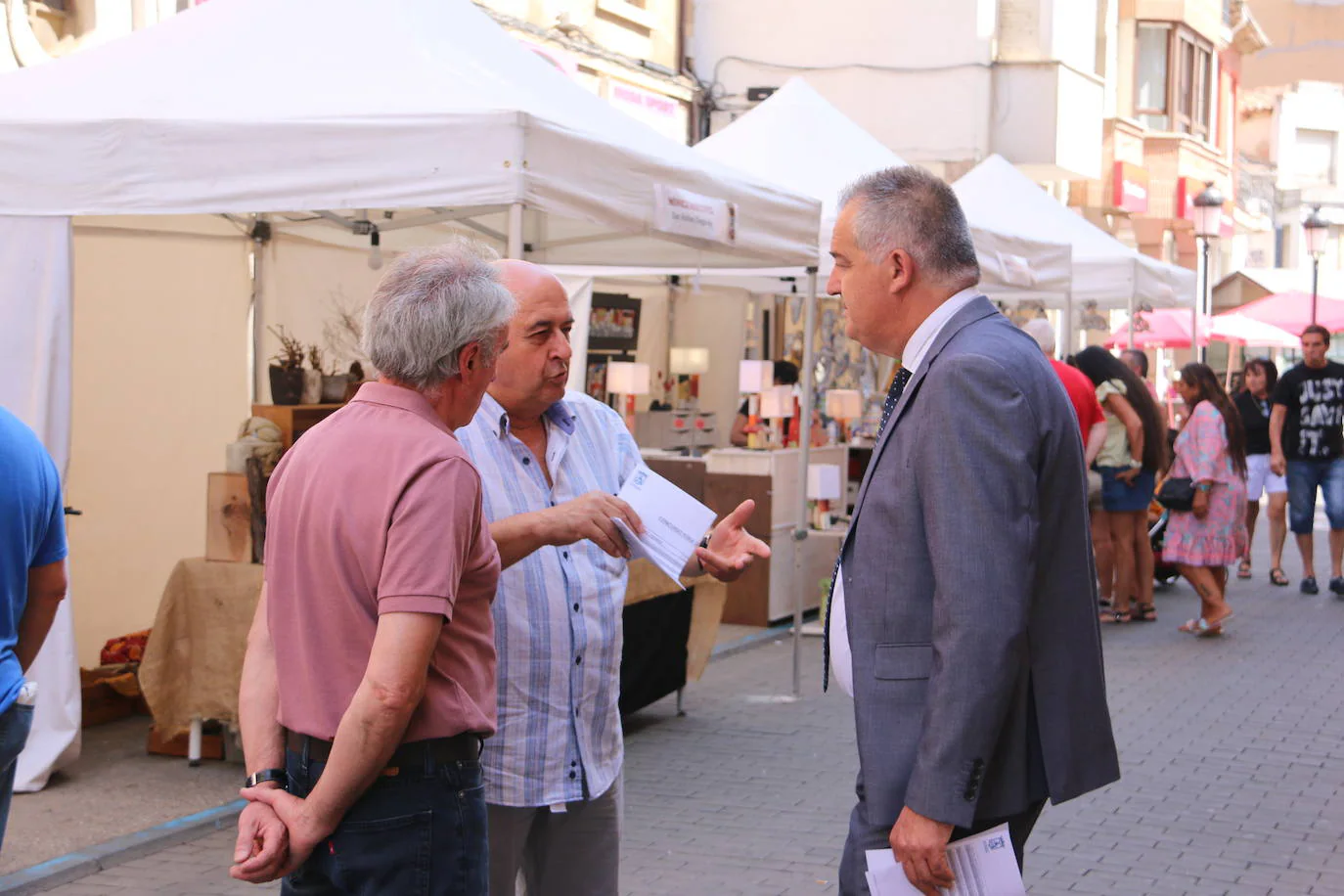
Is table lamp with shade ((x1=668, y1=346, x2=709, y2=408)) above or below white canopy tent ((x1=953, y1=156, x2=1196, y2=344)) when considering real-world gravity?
below

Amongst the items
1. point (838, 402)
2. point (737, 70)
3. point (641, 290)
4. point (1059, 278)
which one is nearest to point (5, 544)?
point (838, 402)

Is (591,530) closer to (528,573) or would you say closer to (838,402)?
(528,573)

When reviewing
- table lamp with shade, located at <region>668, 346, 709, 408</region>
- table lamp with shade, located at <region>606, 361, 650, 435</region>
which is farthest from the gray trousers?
table lamp with shade, located at <region>668, 346, 709, 408</region>

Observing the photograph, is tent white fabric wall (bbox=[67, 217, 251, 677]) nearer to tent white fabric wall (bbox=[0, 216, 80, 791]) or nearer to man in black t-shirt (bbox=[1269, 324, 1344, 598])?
tent white fabric wall (bbox=[0, 216, 80, 791])

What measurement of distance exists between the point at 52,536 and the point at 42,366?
2966mm

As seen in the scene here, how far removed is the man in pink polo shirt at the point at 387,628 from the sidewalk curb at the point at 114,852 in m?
2.95

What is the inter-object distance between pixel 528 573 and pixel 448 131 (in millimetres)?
2796

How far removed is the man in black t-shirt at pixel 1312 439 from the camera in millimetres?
12617

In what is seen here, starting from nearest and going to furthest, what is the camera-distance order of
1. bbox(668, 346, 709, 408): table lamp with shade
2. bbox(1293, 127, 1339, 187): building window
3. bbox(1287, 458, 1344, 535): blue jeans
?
bbox(1287, 458, 1344, 535): blue jeans
bbox(668, 346, 709, 408): table lamp with shade
bbox(1293, 127, 1339, 187): building window

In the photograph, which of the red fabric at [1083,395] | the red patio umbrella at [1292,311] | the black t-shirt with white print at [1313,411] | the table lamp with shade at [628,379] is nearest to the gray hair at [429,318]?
the red fabric at [1083,395]

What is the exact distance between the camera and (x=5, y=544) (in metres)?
3.05

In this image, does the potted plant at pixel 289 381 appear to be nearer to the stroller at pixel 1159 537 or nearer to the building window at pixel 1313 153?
the stroller at pixel 1159 537

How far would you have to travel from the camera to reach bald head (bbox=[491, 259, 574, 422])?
10.4 ft

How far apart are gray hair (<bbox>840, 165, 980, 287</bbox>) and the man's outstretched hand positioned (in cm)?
81
